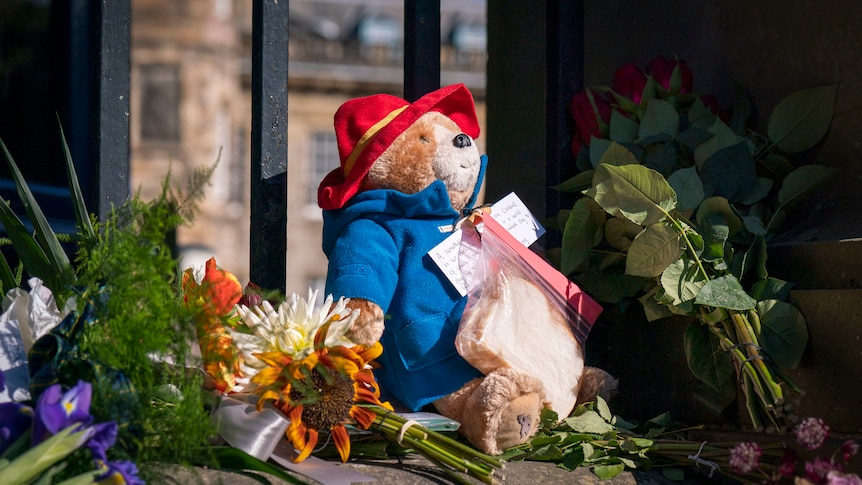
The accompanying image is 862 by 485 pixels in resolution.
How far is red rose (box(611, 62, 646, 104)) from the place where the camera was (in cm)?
238

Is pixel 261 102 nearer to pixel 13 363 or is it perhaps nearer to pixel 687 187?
pixel 13 363

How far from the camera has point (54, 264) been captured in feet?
5.66

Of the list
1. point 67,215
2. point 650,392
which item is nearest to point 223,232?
point 67,215

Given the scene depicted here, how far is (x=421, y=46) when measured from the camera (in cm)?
224

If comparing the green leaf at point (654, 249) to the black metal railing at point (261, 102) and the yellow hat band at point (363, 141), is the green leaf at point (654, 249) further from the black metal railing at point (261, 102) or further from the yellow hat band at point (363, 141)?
the yellow hat band at point (363, 141)

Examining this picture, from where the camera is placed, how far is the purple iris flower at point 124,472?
1.25 m

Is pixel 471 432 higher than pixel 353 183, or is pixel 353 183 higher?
pixel 353 183

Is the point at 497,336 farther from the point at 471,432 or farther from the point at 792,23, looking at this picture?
the point at 792,23

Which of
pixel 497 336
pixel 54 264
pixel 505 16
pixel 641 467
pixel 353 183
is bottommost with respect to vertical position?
pixel 641 467

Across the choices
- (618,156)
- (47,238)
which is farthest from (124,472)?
(618,156)

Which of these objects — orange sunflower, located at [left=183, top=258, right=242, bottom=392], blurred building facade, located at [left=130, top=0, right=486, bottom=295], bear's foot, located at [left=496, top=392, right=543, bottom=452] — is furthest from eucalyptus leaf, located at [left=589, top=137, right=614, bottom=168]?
blurred building facade, located at [left=130, top=0, right=486, bottom=295]

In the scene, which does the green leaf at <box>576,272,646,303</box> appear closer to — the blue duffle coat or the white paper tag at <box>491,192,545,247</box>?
the white paper tag at <box>491,192,545,247</box>

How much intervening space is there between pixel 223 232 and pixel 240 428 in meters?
17.2

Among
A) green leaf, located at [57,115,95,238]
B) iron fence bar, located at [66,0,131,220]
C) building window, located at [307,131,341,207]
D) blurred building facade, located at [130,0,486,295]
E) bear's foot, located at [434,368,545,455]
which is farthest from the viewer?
building window, located at [307,131,341,207]
